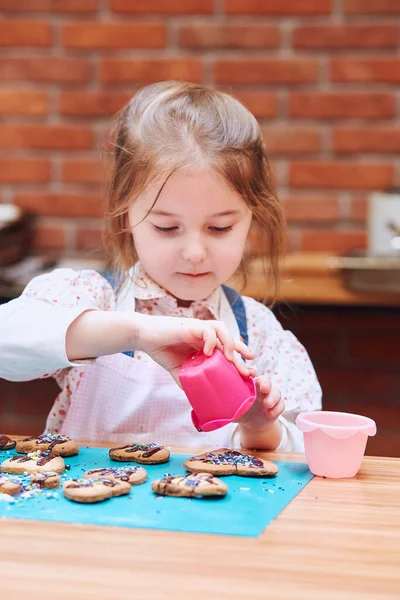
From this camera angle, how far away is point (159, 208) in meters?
1.32

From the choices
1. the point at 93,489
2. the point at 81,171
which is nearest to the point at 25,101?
the point at 81,171

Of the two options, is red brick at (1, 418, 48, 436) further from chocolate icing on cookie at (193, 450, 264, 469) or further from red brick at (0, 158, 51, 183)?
chocolate icing on cookie at (193, 450, 264, 469)

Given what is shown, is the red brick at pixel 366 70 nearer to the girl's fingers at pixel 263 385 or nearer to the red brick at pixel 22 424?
the red brick at pixel 22 424

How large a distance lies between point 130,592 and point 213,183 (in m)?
0.74

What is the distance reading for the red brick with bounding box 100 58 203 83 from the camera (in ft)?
9.24

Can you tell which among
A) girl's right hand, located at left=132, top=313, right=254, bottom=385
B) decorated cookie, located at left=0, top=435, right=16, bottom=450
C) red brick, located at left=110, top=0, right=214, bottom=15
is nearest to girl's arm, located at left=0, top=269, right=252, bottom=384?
girl's right hand, located at left=132, top=313, right=254, bottom=385

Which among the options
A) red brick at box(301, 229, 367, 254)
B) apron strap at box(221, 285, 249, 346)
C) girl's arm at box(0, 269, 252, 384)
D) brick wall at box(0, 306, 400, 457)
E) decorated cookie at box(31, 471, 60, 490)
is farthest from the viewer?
red brick at box(301, 229, 367, 254)

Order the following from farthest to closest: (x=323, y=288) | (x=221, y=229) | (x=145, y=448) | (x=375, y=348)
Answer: (x=375, y=348), (x=323, y=288), (x=221, y=229), (x=145, y=448)

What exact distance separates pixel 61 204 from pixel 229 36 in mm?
752

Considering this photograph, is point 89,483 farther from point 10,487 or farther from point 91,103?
point 91,103

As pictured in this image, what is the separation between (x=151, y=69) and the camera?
283 centimetres

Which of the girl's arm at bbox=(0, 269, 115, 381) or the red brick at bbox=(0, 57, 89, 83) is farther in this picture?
the red brick at bbox=(0, 57, 89, 83)

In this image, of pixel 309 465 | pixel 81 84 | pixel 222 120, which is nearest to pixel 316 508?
pixel 309 465

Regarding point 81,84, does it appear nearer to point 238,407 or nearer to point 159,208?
point 159,208
